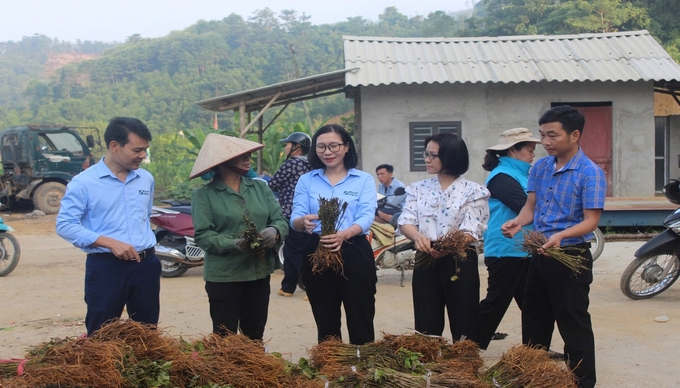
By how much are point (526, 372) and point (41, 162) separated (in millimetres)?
17359

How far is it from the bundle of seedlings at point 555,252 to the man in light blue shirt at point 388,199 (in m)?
4.14

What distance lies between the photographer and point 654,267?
674 cm

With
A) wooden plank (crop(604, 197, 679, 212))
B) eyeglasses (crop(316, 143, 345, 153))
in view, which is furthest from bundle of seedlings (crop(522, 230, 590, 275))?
wooden plank (crop(604, 197, 679, 212))

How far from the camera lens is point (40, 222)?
634 inches

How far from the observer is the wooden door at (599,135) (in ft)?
40.7

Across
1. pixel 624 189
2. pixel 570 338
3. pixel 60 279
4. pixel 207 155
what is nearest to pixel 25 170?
pixel 60 279

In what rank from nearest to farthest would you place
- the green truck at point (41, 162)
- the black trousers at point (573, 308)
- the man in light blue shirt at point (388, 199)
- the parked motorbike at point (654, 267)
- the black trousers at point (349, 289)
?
the black trousers at point (573, 308), the black trousers at point (349, 289), the parked motorbike at point (654, 267), the man in light blue shirt at point (388, 199), the green truck at point (41, 162)

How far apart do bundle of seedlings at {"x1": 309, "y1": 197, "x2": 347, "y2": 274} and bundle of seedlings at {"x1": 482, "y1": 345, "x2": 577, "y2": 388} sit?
3.50ft

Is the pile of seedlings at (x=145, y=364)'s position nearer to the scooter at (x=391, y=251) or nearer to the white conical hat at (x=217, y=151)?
the white conical hat at (x=217, y=151)

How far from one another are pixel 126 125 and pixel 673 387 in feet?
12.1

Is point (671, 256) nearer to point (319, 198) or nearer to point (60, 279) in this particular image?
point (319, 198)

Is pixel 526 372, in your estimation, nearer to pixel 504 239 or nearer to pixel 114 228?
pixel 504 239

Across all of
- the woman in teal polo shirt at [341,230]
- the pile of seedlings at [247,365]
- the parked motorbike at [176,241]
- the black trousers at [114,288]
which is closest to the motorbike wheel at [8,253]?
the parked motorbike at [176,241]

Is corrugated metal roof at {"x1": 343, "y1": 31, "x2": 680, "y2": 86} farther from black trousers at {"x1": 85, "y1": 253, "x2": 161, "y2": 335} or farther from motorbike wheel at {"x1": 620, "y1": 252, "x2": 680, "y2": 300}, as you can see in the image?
black trousers at {"x1": 85, "y1": 253, "x2": 161, "y2": 335}
